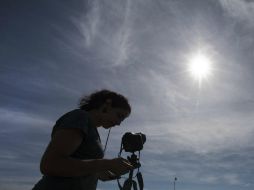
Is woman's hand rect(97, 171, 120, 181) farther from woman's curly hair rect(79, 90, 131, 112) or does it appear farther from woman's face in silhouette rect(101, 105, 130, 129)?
woman's curly hair rect(79, 90, 131, 112)

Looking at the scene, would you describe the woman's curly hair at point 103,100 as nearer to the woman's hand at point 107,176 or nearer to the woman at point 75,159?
the woman at point 75,159

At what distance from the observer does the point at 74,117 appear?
11.7 ft

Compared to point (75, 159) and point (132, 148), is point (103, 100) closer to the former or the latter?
point (132, 148)

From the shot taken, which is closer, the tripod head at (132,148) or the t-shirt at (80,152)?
the t-shirt at (80,152)

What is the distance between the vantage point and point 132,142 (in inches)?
168

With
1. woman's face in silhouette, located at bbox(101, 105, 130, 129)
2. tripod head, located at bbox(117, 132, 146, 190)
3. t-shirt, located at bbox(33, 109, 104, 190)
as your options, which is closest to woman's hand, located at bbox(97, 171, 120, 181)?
tripod head, located at bbox(117, 132, 146, 190)

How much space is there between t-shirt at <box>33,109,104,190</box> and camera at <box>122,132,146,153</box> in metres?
0.54

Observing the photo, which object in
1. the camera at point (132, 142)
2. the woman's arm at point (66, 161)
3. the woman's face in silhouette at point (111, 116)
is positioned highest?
the woman's face in silhouette at point (111, 116)

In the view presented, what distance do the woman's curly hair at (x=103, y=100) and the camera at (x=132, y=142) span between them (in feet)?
1.48

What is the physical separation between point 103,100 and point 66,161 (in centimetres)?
147

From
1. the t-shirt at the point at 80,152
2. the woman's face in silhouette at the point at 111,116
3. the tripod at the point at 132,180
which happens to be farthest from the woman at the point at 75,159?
the tripod at the point at 132,180

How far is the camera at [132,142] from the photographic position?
14.0ft

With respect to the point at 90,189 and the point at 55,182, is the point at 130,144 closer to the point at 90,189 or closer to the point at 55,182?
the point at 90,189

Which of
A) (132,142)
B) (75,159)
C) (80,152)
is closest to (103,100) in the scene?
(132,142)
